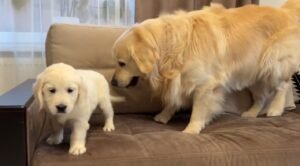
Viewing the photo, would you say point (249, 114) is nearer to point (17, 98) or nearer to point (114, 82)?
point (114, 82)

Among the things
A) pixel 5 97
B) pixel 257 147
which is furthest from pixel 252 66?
pixel 5 97

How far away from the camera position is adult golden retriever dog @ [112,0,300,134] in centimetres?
192

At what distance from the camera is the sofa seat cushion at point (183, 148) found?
4.60ft

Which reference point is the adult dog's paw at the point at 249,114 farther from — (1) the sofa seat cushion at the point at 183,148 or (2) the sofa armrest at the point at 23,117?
(2) the sofa armrest at the point at 23,117

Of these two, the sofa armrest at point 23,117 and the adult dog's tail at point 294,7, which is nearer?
the sofa armrest at point 23,117

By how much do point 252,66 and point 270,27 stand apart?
0.81ft

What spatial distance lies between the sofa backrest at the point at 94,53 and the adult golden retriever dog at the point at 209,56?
0.43ft

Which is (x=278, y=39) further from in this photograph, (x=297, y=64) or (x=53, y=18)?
(x=53, y=18)

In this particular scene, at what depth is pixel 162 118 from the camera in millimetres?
2049

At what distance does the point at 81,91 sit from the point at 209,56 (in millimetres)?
759

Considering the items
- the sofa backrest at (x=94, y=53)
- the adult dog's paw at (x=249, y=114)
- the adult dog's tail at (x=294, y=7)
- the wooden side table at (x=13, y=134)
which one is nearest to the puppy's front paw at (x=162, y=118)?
the sofa backrest at (x=94, y=53)

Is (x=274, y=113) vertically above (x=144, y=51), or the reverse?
(x=144, y=51)

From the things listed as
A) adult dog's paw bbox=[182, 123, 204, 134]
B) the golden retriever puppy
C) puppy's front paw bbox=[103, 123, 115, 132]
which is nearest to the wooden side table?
the golden retriever puppy

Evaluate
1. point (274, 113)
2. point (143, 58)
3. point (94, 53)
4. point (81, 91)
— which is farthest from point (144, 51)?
point (274, 113)
